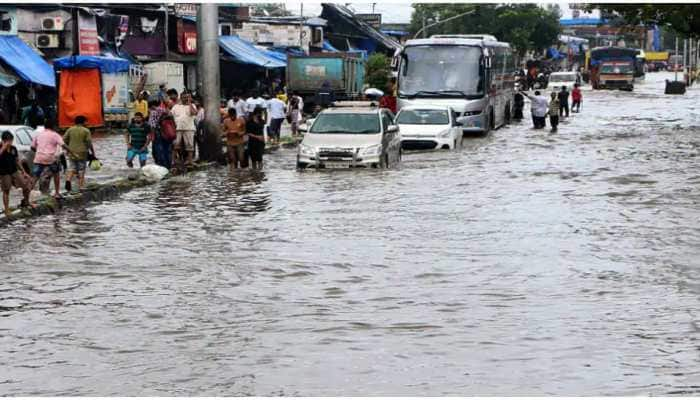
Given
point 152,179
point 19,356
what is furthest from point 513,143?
point 19,356

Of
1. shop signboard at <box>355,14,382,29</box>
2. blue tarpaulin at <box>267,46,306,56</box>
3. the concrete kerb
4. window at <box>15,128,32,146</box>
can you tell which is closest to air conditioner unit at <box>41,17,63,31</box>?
the concrete kerb

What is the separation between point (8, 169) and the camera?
17.6 m

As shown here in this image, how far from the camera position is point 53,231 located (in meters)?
17.2

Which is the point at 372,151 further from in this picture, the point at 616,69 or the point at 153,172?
the point at 616,69

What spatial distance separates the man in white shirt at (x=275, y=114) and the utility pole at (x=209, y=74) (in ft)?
16.1

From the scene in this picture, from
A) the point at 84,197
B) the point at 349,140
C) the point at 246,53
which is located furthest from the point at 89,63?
the point at 84,197

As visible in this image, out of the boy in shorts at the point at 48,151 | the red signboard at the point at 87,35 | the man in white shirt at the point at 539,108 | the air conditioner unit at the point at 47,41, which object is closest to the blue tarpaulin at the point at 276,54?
the man in white shirt at the point at 539,108

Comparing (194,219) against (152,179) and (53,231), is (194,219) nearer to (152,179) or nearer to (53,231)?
(53,231)

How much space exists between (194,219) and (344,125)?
792 cm

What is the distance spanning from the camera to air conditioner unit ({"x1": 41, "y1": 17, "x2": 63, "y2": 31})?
37250 millimetres

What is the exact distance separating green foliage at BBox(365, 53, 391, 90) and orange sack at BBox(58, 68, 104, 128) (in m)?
24.6

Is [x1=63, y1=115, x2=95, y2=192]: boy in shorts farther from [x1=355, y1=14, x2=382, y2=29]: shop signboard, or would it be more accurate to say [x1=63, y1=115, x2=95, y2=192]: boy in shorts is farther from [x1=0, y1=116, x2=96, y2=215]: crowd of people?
[x1=355, y1=14, x2=382, y2=29]: shop signboard

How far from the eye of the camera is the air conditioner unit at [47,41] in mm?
37219

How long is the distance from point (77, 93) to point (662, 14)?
24.8 metres
